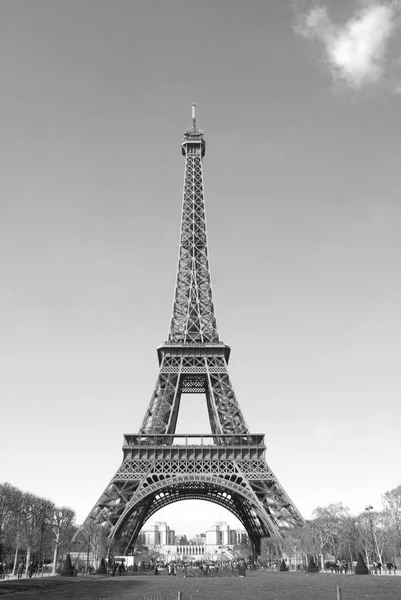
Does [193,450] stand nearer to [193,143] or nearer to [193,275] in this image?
[193,275]

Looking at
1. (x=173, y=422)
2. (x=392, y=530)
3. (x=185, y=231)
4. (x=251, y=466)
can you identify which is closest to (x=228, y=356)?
(x=173, y=422)

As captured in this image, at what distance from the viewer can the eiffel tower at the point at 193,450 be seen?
208ft

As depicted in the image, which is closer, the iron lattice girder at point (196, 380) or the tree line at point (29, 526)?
the tree line at point (29, 526)

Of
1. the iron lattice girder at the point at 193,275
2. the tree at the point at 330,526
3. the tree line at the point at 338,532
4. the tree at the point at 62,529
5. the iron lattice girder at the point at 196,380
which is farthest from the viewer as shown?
the iron lattice girder at the point at 193,275

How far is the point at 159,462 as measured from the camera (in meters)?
66.8

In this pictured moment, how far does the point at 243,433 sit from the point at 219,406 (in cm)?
622

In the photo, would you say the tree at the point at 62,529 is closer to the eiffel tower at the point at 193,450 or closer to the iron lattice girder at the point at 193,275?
the eiffel tower at the point at 193,450

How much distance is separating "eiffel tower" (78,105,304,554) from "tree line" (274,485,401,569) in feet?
7.31

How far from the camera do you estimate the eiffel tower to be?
63281mm

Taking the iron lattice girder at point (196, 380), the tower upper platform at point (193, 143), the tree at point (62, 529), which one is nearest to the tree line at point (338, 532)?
the iron lattice girder at point (196, 380)

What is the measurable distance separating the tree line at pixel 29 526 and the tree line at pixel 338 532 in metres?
30.1

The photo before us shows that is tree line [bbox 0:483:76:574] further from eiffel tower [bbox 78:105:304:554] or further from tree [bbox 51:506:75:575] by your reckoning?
eiffel tower [bbox 78:105:304:554]

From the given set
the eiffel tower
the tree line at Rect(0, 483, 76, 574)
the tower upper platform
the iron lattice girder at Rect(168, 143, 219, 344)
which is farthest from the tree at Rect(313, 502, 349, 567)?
the tower upper platform

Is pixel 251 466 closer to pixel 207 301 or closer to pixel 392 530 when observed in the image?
pixel 392 530
